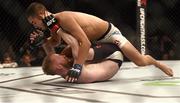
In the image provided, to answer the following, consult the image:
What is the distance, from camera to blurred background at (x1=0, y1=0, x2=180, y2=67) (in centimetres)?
339

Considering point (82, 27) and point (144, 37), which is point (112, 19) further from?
point (82, 27)

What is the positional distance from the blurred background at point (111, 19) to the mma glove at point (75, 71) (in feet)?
4.77

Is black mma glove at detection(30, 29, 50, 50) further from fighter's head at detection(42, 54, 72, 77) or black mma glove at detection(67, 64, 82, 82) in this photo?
black mma glove at detection(67, 64, 82, 82)

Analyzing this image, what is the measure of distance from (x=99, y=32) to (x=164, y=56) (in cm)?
135

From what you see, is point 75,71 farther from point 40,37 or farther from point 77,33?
point 40,37

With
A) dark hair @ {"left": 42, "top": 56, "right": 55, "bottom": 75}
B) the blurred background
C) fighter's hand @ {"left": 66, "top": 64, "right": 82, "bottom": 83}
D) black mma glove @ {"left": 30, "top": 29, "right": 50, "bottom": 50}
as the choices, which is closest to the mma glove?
fighter's hand @ {"left": 66, "top": 64, "right": 82, "bottom": 83}

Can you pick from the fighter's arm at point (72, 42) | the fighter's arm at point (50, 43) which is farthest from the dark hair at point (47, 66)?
the fighter's arm at point (50, 43)

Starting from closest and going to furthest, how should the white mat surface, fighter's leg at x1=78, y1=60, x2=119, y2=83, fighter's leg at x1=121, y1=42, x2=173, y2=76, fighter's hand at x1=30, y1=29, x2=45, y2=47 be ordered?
the white mat surface, fighter's leg at x1=78, y1=60, x2=119, y2=83, fighter's leg at x1=121, y1=42, x2=173, y2=76, fighter's hand at x1=30, y1=29, x2=45, y2=47

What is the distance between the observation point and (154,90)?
1.60 m

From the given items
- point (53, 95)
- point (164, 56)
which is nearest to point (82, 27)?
point (53, 95)

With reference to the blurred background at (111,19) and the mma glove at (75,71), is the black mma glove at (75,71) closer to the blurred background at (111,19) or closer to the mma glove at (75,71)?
the mma glove at (75,71)

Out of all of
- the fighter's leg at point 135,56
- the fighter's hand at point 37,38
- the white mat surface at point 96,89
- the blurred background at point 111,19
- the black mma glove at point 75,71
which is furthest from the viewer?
the blurred background at point 111,19

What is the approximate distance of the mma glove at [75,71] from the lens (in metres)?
1.76

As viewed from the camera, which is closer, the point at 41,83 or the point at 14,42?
the point at 41,83
